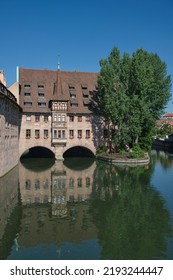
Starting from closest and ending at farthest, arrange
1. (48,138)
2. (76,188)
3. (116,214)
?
(116,214)
(76,188)
(48,138)

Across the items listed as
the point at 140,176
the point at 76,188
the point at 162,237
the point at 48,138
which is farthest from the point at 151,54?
the point at 162,237

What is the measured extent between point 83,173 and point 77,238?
24408 mm

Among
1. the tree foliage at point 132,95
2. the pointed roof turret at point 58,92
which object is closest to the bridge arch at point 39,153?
the pointed roof turret at point 58,92

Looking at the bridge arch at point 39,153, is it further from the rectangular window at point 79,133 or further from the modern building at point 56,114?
the rectangular window at point 79,133

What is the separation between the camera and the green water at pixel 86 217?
1518cm

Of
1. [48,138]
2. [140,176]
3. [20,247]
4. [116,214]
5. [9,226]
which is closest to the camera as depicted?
[20,247]

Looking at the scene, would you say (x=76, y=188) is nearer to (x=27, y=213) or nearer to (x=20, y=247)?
(x=27, y=213)

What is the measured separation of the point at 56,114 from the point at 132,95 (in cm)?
1444

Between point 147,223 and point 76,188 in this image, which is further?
point 76,188

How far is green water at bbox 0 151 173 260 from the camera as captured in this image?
15180mm

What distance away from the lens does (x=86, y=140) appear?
61.0 metres

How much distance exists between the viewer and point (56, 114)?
57812 mm

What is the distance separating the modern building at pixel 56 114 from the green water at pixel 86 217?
21402 millimetres

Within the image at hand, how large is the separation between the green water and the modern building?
2140cm
